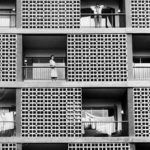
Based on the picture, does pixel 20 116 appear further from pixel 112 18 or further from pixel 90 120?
pixel 112 18

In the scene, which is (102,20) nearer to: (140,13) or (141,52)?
(140,13)

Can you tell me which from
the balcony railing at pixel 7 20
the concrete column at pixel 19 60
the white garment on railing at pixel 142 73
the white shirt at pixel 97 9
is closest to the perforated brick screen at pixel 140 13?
the white shirt at pixel 97 9

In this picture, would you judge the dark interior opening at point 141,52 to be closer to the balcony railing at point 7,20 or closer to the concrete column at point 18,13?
the concrete column at point 18,13

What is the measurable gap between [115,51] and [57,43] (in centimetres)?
368

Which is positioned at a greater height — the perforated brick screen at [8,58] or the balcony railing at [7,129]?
the perforated brick screen at [8,58]

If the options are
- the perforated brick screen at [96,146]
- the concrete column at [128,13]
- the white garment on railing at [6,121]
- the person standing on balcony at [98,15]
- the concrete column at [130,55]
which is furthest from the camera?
the person standing on balcony at [98,15]

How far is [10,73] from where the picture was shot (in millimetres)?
49312

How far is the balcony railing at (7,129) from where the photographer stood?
162 ft

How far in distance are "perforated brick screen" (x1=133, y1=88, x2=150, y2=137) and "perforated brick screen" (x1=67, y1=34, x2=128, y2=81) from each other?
1206 mm

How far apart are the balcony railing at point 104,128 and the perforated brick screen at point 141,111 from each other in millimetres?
825

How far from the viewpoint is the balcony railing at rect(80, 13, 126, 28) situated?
5141 centimetres

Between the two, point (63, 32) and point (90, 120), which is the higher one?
point (63, 32)

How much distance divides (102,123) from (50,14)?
6914 millimetres

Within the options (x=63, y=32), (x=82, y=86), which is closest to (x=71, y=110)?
(x=82, y=86)
